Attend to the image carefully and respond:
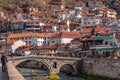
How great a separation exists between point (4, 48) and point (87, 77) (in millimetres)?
48184

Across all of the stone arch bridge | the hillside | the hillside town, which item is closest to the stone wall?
the stone arch bridge

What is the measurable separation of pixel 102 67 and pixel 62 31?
5454 cm

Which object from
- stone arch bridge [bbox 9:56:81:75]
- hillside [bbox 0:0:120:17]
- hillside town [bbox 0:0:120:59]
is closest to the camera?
stone arch bridge [bbox 9:56:81:75]

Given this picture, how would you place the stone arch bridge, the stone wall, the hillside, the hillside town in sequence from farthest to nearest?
1. the hillside
2. the hillside town
3. the stone arch bridge
4. the stone wall

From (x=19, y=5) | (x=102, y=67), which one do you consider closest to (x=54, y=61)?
(x=102, y=67)

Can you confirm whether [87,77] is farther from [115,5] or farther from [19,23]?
[115,5]

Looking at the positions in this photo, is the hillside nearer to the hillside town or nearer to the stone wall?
the hillside town

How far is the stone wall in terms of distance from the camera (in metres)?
53.0

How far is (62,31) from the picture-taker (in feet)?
366

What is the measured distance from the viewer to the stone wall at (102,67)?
174 feet

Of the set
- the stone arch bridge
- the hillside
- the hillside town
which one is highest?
the hillside

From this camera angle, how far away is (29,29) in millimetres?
118625

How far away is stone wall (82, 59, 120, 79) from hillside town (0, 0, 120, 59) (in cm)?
255

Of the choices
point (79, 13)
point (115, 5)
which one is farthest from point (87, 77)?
point (115, 5)
